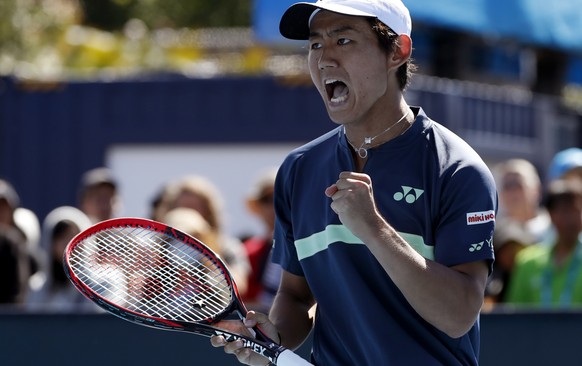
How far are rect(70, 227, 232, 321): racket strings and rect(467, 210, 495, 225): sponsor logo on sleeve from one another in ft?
3.14

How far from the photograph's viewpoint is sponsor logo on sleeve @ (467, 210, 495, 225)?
339cm

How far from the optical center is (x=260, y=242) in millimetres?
7984

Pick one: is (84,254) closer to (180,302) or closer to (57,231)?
(180,302)

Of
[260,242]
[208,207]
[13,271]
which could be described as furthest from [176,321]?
[13,271]

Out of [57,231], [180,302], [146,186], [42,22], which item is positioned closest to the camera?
[180,302]

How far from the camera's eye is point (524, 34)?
1359 centimetres

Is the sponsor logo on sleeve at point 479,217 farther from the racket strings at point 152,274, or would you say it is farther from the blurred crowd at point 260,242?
the blurred crowd at point 260,242

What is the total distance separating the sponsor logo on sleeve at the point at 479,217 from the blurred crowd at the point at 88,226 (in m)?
3.66

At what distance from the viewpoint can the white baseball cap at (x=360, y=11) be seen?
3.49 metres

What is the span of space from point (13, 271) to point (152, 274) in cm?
438

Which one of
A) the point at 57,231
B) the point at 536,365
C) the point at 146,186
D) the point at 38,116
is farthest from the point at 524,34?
the point at 536,365

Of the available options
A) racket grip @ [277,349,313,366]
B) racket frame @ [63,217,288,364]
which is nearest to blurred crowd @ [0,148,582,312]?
racket frame @ [63,217,288,364]

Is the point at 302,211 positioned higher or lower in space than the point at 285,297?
higher

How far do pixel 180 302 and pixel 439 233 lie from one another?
→ 3.29ft
